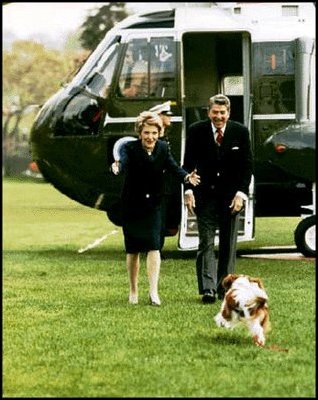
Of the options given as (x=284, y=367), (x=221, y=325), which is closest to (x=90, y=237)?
(x=221, y=325)

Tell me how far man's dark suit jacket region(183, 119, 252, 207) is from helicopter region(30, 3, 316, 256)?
331cm

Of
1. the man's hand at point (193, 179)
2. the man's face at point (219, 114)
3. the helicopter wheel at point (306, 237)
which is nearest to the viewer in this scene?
the man's hand at point (193, 179)

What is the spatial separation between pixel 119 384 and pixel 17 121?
27.0m

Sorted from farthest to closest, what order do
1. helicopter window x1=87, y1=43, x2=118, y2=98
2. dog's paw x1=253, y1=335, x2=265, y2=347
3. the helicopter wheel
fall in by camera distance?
helicopter window x1=87, y1=43, x2=118, y2=98, the helicopter wheel, dog's paw x1=253, y1=335, x2=265, y2=347

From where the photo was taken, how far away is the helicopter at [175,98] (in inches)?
461

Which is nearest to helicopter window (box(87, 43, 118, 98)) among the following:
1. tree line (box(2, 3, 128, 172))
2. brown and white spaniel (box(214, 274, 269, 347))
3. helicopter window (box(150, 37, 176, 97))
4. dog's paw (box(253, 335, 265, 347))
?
helicopter window (box(150, 37, 176, 97))

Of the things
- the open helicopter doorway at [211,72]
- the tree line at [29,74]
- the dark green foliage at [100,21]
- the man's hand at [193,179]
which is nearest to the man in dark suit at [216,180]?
the man's hand at [193,179]

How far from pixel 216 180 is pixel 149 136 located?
0.61m

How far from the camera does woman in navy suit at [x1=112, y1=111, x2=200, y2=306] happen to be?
796 centimetres

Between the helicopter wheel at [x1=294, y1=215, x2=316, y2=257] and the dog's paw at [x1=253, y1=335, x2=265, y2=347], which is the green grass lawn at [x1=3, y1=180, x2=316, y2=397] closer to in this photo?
the dog's paw at [x1=253, y1=335, x2=265, y2=347]

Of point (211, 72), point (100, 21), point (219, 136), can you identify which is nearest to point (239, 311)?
point (219, 136)

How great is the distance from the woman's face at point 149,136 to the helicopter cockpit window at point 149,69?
3827 mm

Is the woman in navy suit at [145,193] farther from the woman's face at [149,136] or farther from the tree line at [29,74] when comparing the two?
the tree line at [29,74]

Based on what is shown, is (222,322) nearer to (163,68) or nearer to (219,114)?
(219,114)
